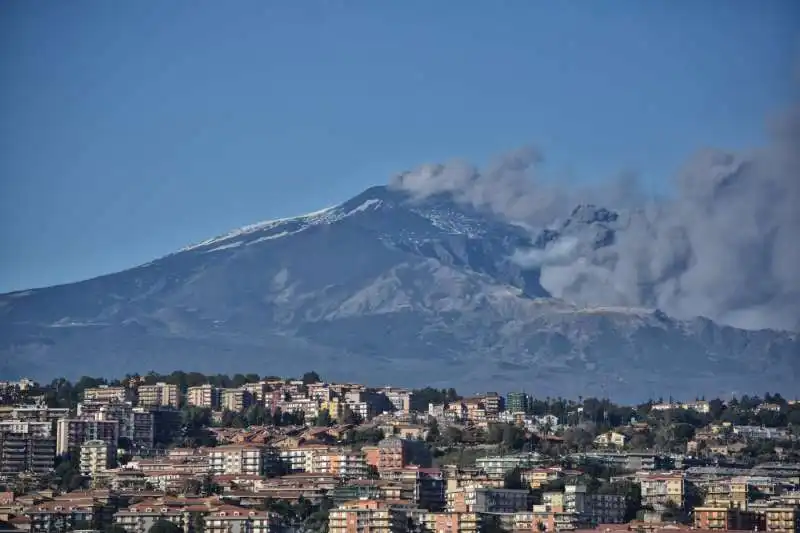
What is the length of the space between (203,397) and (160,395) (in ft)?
7.70

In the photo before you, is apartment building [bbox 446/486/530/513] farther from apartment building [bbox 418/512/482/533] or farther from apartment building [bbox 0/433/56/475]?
apartment building [bbox 0/433/56/475]

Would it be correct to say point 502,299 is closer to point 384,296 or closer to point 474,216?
point 384,296

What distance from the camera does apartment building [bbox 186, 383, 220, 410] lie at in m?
90.1

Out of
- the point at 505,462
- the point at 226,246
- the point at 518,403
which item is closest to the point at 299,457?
the point at 505,462

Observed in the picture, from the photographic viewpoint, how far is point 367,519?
173 feet

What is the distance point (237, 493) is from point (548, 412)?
1401 inches

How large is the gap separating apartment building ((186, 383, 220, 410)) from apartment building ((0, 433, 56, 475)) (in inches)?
687

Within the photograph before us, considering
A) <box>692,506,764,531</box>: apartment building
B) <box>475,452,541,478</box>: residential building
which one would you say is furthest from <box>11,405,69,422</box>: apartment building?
<box>692,506,764,531</box>: apartment building

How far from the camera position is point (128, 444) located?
7612cm

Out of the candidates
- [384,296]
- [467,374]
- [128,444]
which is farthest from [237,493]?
[384,296]

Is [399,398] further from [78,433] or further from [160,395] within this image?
[78,433]

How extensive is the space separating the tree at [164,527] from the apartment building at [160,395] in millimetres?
32700

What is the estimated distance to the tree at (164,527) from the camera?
52.8 meters

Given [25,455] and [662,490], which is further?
[25,455]
